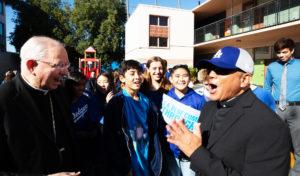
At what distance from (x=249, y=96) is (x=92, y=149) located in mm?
2604

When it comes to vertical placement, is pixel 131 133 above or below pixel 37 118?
below

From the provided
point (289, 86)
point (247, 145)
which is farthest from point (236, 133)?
point (289, 86)

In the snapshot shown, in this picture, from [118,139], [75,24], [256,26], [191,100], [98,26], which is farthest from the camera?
[98,26]

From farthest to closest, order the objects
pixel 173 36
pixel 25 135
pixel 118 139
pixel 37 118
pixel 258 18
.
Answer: pixel 173 36, pixel 258 18, pixel 118 139, pixel 37 118, pixel 25 135

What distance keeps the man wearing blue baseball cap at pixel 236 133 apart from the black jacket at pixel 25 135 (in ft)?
3.21

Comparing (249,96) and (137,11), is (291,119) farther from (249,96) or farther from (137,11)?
(137,11)

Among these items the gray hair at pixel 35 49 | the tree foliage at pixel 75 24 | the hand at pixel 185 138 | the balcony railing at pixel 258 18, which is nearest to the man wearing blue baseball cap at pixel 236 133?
the hand at pixel 185 138

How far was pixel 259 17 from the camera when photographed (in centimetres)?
1305

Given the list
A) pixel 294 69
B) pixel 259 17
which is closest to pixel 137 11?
pixel 259 17

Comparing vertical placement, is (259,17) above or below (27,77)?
above

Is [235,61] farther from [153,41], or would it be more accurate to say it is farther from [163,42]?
[163,42]

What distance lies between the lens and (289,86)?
3.41 meters

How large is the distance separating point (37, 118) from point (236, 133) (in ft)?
4.81

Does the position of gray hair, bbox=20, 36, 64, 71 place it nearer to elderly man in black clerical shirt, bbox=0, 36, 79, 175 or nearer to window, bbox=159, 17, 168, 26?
elderly man in black clerical shirt, bbox=0, 36, 79, 175
